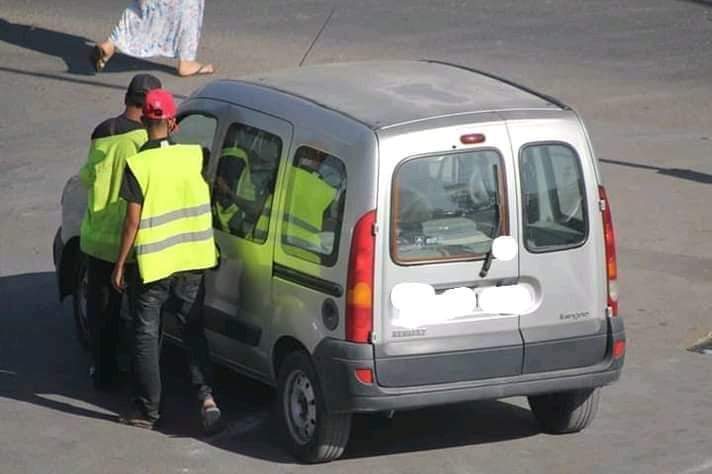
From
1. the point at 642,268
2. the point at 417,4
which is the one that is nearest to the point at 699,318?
the point at 642,268

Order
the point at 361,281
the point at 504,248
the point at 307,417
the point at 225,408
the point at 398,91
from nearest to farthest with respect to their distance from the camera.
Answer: the point at 361,281, the point at 504,248, the point at 307,417, the point at 398,91, the point at 225,408

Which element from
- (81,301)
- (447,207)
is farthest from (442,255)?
(81,301)

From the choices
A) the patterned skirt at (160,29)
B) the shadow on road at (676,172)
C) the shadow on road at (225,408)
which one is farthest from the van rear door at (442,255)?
the patterned skirt at (160,29)

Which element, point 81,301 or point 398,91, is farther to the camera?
point 81,301

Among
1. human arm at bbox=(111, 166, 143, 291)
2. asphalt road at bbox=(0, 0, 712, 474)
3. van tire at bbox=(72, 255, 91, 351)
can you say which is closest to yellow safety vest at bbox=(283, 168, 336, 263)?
human arm at bbox=(111, 166, 143, 291)

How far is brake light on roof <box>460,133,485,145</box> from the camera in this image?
7.22m

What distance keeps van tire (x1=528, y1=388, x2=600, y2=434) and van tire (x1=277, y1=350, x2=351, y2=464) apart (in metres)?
1.01

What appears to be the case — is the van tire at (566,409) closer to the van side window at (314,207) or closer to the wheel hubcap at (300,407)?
the wheel hubcap at (300,407)

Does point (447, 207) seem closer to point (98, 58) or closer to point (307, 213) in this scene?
point (307, 213)

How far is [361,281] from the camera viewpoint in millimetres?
7094

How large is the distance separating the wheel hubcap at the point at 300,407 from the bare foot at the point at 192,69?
10.1m

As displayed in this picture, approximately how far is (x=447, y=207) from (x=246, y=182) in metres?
1.18

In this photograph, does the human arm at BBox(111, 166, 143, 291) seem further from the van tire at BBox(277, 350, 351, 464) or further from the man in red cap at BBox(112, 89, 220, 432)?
the van tire at BBox(277, 350, 351, 464)

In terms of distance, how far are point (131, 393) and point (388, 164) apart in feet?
7.94
